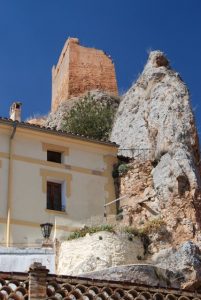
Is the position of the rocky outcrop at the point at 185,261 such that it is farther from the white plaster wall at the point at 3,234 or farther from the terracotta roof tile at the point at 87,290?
the terracotta roof tile at the point at 87,290

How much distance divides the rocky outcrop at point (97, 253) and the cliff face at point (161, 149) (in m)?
2.54

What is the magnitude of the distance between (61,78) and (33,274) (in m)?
37.6

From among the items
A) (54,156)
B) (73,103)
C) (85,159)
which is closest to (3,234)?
(54,156)

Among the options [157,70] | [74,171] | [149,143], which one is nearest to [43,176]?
[74,171]

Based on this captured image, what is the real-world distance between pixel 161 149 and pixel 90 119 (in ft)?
36.7

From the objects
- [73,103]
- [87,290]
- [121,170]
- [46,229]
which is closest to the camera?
[87,290]

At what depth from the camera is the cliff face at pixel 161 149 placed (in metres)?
26.4

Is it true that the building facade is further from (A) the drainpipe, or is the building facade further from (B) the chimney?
(B) the chimney

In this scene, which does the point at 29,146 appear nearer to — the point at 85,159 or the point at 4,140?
the point at 4,140

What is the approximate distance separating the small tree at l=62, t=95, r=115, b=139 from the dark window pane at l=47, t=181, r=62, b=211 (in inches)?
390

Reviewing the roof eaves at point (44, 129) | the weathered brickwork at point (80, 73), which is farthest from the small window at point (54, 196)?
the weathered brickwork at point (80, 73)

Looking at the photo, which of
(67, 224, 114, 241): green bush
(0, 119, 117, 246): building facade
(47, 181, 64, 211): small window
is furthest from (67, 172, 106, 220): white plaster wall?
(67, 224, 114, 241): green bush

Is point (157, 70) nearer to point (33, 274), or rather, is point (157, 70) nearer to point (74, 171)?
point (74, 171)

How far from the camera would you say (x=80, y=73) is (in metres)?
47.8
